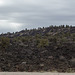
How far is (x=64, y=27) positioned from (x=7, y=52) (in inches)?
2580

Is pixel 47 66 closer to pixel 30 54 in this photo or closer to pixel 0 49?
pixel 30 54

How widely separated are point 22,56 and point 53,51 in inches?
185

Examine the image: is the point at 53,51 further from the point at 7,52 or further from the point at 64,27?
the point at 64,27

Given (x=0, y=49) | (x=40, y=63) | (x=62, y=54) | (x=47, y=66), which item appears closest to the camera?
(x=47, y=66)

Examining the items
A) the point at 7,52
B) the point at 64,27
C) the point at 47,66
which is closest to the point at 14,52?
the point at 7,52

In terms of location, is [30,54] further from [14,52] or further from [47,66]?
[47,66]

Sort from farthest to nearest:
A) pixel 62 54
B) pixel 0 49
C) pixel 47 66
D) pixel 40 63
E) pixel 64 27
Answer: pixel 64 27 → pixel 0 49 → pixel 62 54 → pixel 40 63 → pixel 47 66

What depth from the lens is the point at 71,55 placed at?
95.1ft

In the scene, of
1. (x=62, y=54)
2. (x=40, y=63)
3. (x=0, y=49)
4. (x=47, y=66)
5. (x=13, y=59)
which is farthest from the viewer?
(x=0, y=49)

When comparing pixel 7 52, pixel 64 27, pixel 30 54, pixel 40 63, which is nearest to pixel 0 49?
pixel 7 52

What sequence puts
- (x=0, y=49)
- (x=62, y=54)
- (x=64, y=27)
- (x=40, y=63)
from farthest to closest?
(x=64, y=27)
(x=0, y=49)
(x=62, y=54)
(x=40, y=63)

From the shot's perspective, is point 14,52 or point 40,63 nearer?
point 40,63

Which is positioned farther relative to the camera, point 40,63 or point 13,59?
point 13,59

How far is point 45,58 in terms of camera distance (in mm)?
27500
